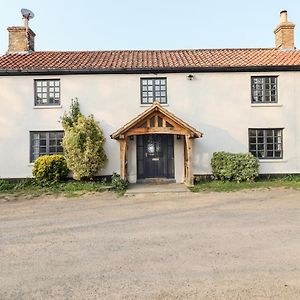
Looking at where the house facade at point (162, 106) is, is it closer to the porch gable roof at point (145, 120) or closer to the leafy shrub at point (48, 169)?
the leafy shrub at point (48, 169)

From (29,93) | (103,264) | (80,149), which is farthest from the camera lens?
(29,93)

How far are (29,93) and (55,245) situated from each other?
1089 cm

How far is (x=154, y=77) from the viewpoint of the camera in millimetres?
14852

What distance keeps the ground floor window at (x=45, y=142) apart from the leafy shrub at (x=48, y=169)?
1.00m

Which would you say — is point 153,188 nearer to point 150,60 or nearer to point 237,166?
point 237,166

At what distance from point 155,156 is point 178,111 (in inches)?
99.1

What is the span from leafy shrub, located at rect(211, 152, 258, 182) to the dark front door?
243 cm

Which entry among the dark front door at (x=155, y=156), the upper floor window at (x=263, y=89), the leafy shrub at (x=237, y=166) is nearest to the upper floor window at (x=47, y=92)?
the dark front door at (x=155, y=156)

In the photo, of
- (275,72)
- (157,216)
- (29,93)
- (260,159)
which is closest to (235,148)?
(260,159)

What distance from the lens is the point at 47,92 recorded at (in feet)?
48.5

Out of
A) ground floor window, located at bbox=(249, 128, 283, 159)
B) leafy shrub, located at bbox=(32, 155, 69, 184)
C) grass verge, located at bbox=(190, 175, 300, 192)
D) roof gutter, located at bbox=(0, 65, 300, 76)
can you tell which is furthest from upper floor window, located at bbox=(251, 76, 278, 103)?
leafy shrub, located at bbox=(32, 155, 69, 184)

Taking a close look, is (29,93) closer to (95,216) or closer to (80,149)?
(80,149)

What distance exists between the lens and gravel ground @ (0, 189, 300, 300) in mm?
3865

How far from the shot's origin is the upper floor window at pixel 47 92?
14781 mm
